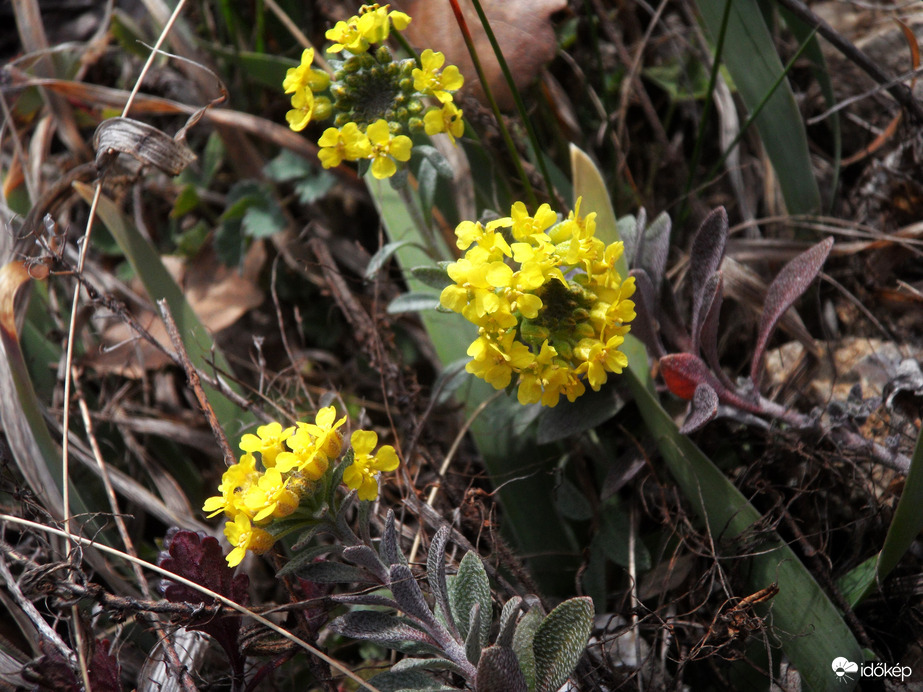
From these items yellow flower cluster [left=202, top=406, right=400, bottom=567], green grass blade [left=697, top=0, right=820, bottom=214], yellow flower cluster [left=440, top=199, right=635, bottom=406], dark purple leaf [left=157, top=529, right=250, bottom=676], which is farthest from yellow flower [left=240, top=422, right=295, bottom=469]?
green grass blade [left=697, top=0, right=820, bottom=214]

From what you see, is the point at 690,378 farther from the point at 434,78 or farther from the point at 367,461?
the point at 434,78

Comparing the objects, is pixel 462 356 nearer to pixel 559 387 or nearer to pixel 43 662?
→ pixel 559 387

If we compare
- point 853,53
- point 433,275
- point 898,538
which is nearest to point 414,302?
point 433,275

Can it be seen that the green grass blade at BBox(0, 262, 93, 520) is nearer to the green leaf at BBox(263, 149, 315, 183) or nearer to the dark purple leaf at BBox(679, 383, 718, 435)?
the green leaf at BBox(263, 149, 315, 183)

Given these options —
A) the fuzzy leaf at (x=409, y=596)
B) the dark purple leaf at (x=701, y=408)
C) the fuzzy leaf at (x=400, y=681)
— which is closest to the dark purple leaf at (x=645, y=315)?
the dark purple leaf at (x=701, y=408)

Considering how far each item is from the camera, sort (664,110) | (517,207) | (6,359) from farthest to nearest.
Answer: (664,110)
(6,359)
(517,207)

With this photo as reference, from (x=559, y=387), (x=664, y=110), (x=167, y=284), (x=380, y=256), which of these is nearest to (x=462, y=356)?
(x=380, y=256)
